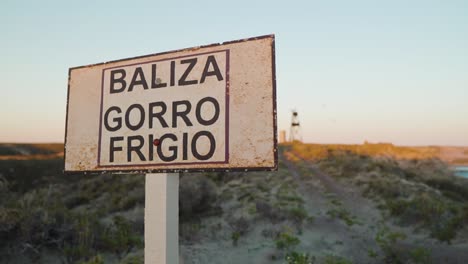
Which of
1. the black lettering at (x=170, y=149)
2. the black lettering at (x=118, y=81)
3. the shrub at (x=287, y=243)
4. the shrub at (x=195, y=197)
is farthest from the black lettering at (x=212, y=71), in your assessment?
the shrub at (x=195, y=197)

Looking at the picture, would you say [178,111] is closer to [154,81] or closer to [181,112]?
[181,112]

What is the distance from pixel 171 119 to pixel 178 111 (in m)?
0.08

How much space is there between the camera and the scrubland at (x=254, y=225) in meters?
6.49

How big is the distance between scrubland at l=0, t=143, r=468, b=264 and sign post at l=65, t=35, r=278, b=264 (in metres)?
3.90

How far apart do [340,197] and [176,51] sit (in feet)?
46.5

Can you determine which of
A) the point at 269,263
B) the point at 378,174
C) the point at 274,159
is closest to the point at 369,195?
the point at 378,174

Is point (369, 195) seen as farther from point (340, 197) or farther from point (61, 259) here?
point (61, 259)

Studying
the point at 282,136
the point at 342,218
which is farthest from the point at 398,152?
the point at 282,136

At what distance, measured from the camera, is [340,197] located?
595 inches

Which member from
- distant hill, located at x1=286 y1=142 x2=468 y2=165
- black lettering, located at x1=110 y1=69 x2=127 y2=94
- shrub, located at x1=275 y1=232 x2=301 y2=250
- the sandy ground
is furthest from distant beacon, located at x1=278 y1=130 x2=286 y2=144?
black lettering, located at x1=110 y1=69 x2=127 y2=94

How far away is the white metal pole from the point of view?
226cm

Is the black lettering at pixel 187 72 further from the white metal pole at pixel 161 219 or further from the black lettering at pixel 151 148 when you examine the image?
the white metal pole at pixel 161 219

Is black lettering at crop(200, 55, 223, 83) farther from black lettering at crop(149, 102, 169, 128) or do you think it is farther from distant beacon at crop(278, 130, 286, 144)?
distant beacon at crop(278, 130, 286, 144)

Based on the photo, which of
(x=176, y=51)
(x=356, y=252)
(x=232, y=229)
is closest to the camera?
(x=176, y=51)
